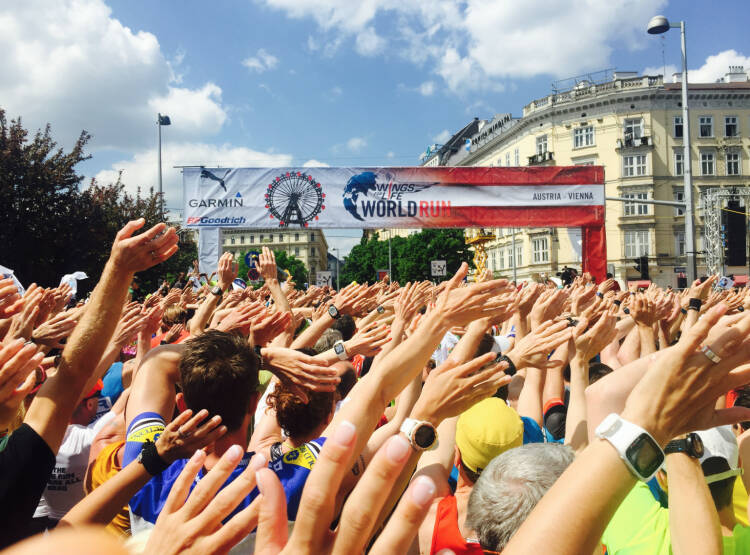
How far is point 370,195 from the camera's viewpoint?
50.9ft

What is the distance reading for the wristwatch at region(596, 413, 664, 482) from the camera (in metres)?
1.11

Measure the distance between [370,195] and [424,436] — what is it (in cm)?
1430

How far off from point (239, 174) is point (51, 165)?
6.77 meters

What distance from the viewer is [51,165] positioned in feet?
56.0

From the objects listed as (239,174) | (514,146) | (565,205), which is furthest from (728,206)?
(514,146)

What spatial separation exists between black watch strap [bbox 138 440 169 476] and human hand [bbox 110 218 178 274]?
0.67 metres

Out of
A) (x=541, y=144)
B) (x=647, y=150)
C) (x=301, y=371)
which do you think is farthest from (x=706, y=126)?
(x=301, y=371)

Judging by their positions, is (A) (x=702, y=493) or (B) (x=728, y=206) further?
(B) (x=728, y=206)

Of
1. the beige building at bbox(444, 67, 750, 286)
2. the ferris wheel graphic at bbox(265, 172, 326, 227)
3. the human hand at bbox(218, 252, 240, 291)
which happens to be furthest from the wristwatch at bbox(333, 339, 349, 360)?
the beige building at bbox(444, 67, 750, 286)

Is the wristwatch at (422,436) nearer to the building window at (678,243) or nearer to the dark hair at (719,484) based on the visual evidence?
the dark hair at (719,484)

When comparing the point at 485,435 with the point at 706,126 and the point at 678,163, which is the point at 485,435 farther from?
the point at 706,126

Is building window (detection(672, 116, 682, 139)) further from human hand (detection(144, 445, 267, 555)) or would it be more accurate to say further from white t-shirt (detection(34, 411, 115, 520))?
human hand (detection(144, 445, 267, 555))

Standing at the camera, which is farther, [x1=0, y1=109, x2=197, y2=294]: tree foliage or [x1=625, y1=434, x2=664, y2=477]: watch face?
[x1=0, y1=109, x2=197, y2=294]: tree foliage

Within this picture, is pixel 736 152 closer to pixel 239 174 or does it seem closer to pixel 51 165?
pixel 239 174
